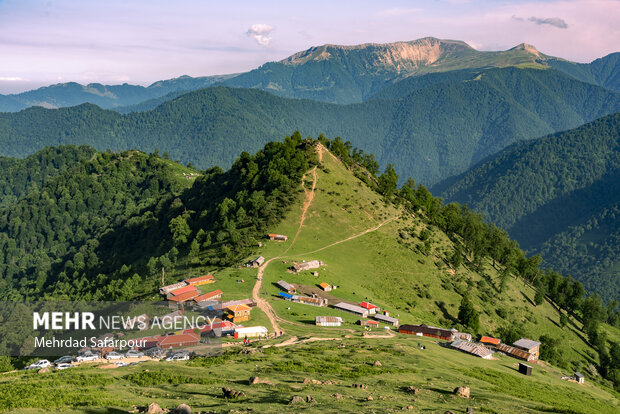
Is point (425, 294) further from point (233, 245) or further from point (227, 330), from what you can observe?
point (227, 330)

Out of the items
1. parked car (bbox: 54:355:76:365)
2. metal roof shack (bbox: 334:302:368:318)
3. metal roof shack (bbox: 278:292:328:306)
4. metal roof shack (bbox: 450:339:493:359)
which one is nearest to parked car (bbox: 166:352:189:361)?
parked car (bbox: 54:355:76:365)

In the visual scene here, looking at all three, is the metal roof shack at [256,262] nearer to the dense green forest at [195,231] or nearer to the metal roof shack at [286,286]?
the dense green forest at [195,231]

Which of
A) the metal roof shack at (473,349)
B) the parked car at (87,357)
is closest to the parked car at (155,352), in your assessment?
the parked car at (87,357)

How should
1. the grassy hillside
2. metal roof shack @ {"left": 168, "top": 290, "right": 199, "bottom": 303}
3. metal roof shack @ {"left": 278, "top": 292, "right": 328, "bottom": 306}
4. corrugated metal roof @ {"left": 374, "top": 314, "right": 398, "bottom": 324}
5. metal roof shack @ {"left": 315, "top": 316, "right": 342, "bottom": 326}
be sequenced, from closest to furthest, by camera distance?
the grassy hillside → metal roof shack @ {"left": 315, "top": 316, "right": 342, "bottom": 326} → metal roof shack @ {"left": 168, "top": 290, "right": 199, "bottom": 303} → corrugated metal roof @ {"left": 374, "top": 314, "right": 398, "bottom": 324} → metal roof shack @ {"left": 278, "top": 292, "right": 328, "bottom": 306}

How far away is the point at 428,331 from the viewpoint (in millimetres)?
94562

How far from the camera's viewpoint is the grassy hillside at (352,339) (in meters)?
41.2

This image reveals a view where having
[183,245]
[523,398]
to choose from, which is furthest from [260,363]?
[183,245]

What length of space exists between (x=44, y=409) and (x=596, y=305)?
174 metres

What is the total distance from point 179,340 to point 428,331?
5206cm

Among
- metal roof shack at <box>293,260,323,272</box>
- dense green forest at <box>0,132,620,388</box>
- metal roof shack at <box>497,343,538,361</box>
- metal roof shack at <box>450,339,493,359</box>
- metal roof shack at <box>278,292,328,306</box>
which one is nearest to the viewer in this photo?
metal roof shack at <box>450,339,493,359</box>

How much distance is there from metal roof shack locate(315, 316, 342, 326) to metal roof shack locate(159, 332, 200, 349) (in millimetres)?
→ 26474

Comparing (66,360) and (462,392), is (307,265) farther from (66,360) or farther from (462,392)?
(462,392)

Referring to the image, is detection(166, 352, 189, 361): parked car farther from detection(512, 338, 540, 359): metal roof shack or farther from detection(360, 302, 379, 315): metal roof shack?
detection(512, 338, 540, 359): metal roof shack

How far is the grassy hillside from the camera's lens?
135 feet
